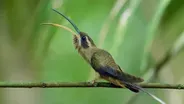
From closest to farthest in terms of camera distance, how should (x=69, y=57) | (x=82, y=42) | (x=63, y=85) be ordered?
1. (x=63, y=85)
2. (x=82, y=42)
3. (x=69, y=57)

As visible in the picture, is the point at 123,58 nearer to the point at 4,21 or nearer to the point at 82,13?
the point at 82,13

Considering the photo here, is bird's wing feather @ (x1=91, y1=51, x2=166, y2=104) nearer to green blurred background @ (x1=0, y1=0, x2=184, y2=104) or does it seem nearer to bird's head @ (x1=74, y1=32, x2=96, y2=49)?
bird's head @ (x1=74, y1=32, x2=96, y2=49)

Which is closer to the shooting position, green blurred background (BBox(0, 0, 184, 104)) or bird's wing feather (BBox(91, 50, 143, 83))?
bird's wing feather (BBox(91, 50, 143, 83))

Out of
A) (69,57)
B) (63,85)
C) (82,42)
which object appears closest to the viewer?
(63,85)

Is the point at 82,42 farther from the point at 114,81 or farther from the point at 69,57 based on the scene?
the point at 69,57

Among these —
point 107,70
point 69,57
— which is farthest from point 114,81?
point 69,57

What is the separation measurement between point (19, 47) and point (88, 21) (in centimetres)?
26

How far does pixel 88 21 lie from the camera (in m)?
1.59

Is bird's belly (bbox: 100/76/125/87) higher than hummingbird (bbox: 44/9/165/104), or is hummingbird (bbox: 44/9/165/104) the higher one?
hummingbird (bbox: 44/9/165/104)

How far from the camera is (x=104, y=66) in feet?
1.98

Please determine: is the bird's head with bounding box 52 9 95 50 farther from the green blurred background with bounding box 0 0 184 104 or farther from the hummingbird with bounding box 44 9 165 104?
the green blurred background with bounding box 0 0 184 104

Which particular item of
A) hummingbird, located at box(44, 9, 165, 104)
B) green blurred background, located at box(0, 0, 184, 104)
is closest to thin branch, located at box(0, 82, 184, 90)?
hummingbird, located at box(44, 9, 165, 104)

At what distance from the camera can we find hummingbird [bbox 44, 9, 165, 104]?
1.87 ft

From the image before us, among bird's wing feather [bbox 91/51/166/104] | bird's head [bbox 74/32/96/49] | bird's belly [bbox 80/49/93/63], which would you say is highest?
bird's head [bbox 74/32/96/49]
